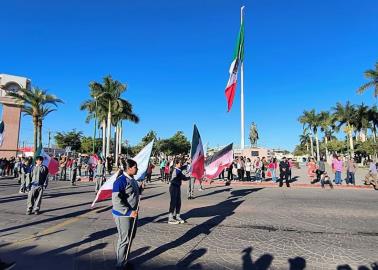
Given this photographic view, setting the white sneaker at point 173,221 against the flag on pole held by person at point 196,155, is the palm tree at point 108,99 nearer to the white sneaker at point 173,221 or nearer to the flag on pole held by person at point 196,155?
the flag on pole held by person at point 196,155

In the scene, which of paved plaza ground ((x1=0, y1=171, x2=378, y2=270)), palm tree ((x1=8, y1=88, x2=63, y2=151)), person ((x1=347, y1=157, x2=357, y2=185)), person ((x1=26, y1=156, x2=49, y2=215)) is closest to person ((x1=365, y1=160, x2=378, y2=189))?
person ((x1=347, y1=157, x2=357, y2=185))

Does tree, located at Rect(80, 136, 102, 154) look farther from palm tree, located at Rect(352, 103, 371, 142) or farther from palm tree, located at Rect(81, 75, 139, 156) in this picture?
palm tree, located at Rect(352, 103, 371, 142)

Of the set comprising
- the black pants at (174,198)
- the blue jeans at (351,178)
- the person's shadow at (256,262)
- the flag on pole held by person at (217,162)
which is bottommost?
the person's shadow at (256,262)

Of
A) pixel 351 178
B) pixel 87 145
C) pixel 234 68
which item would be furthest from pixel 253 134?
pixel 87 145

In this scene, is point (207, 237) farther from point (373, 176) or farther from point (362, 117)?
point (362, 117)

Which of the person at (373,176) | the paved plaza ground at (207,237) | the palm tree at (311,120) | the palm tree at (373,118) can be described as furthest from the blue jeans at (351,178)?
the palm tree at (311,120)

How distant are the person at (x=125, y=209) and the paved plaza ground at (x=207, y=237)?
0.58m

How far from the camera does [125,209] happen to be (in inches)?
200

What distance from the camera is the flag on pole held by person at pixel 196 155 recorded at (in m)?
10.2

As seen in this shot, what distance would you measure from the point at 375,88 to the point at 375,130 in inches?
803

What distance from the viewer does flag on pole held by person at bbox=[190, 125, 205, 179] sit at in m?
10.2

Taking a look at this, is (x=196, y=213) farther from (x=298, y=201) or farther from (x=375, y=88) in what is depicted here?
(x=375, y=88)

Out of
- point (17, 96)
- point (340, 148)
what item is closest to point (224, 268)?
point (17, 96)

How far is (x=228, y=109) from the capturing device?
25594 millimetres
